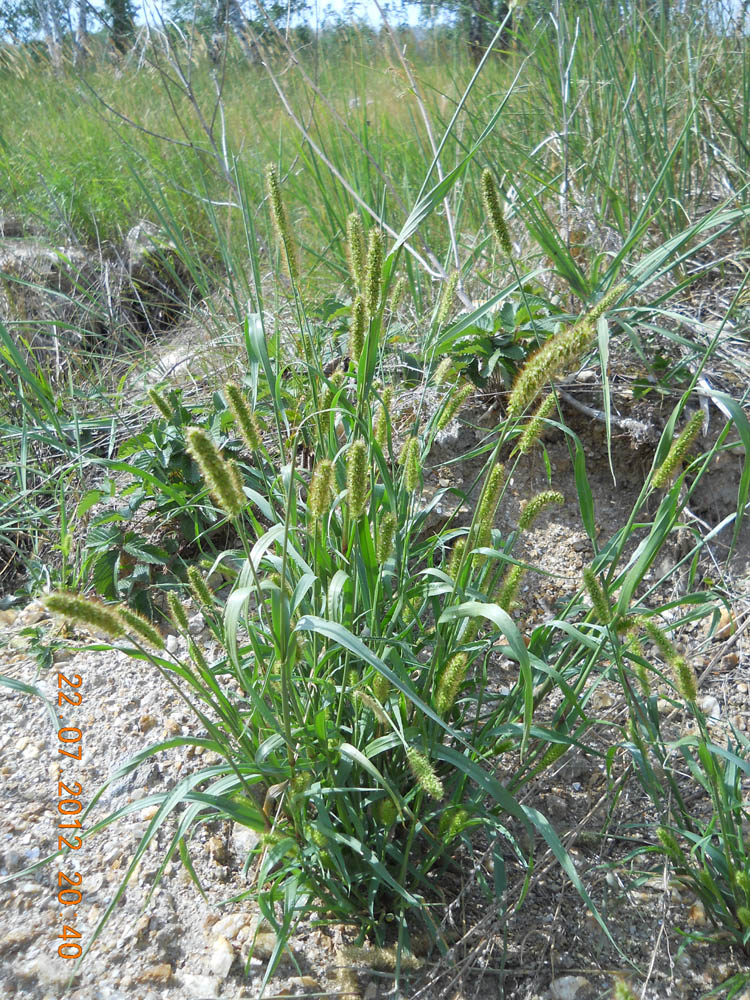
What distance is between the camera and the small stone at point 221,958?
42.9 inches

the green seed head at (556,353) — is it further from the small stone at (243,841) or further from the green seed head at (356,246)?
the small stone at (243,841)

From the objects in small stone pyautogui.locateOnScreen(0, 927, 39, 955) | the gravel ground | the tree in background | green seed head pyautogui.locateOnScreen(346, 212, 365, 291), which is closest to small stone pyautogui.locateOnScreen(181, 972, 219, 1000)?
the gravel ground

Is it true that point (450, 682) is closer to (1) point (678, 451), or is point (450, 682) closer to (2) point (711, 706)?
(1) point (678, 451)

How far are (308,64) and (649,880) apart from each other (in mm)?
3751

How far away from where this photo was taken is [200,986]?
107 centimetres

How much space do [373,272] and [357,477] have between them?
28cm

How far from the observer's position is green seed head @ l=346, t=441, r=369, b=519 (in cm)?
92

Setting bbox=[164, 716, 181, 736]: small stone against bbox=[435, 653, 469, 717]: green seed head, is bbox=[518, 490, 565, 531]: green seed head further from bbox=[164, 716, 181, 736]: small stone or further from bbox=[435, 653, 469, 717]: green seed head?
bbox=[164, 716, 181, 736]: small stone

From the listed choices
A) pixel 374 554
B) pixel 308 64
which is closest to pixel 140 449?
pixel 374 554

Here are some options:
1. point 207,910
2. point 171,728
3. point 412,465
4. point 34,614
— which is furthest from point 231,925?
point 34,614

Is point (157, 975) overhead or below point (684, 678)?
below

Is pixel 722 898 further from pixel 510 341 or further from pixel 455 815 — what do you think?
pixel 510 341

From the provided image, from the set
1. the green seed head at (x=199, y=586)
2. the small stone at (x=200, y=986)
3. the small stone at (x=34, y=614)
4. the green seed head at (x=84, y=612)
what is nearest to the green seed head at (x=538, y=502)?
the green seed head at (x=199, y=586)

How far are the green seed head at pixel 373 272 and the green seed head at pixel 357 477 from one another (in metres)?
0.21
